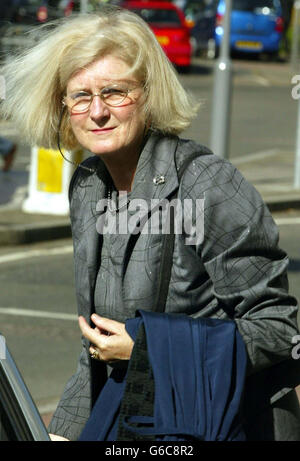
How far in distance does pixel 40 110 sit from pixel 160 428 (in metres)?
0.99

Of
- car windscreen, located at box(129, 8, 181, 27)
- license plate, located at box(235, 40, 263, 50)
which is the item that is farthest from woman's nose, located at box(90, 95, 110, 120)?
license plate, located at box(235, 40, 263, 50)

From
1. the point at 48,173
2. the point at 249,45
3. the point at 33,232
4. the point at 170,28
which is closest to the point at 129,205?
the point at 33,232

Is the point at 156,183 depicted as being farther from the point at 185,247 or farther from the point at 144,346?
the point at 144,346

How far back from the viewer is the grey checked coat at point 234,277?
2.48m

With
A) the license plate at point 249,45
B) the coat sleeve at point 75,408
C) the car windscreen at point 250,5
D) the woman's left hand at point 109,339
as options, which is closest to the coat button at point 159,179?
the woman's left hand at point 109,339

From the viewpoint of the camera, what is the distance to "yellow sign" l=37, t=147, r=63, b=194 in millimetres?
11430

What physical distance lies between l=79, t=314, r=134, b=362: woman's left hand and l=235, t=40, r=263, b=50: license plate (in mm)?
29865

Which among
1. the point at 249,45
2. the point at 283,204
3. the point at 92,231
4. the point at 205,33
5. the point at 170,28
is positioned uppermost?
the point at 92,231

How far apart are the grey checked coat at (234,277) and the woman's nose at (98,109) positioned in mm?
200

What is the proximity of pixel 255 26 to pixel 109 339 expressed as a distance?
29813mm

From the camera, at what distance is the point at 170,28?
27.3 metres

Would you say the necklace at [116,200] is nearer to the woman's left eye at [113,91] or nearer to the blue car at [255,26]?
the woman's left eye at [113,91]

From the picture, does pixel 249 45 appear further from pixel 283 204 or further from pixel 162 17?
pixel 283 204

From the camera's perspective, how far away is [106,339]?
2.53 meters
